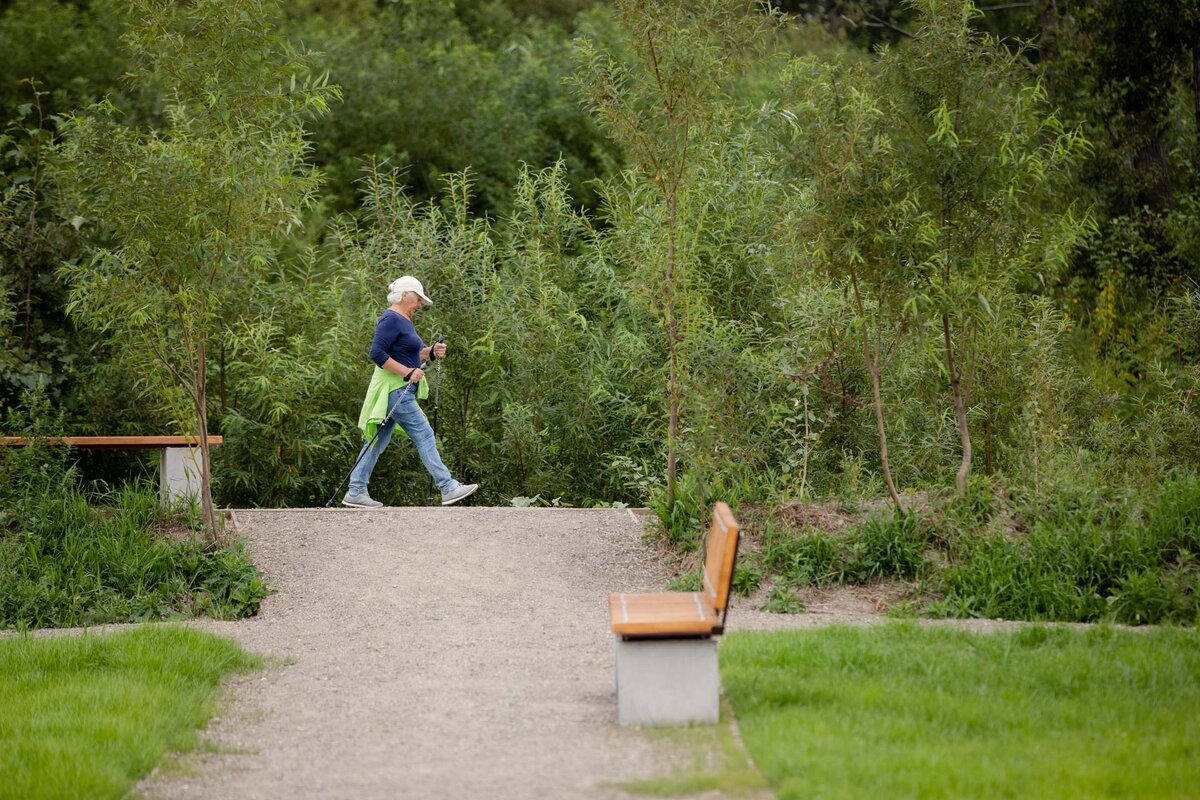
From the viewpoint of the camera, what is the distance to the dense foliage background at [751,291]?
8.75 metres

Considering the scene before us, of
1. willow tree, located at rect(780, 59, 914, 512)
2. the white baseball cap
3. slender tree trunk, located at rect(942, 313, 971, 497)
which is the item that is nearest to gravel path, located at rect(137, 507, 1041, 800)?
slender tree trunk, located at rect(942, 313, 971, 497)

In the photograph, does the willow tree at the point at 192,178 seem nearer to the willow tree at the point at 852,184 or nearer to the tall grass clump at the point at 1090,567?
the willow tree at the point at 852,184

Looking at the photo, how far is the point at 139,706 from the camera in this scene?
246 inches

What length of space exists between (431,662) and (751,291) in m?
5.78

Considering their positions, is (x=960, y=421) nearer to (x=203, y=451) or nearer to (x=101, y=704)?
(x=203, y=451)

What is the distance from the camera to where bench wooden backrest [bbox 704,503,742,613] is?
578 centimetres

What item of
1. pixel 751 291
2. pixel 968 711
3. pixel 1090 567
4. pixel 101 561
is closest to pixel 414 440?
pixel 101 561

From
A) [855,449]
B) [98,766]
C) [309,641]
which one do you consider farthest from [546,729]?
[855,449]

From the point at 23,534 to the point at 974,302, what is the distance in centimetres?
666

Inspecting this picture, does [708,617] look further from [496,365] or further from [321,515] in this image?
[496,365]

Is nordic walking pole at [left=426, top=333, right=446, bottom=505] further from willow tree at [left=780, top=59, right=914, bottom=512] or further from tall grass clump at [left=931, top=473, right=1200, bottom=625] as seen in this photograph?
tall grass clump at [left=931, top=473, right=1200, bottom=625]

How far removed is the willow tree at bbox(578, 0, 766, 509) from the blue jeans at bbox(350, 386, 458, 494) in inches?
79.9

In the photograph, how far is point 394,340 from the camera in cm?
1071

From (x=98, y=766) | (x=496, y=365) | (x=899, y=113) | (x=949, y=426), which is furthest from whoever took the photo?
(x=496, y=365)
